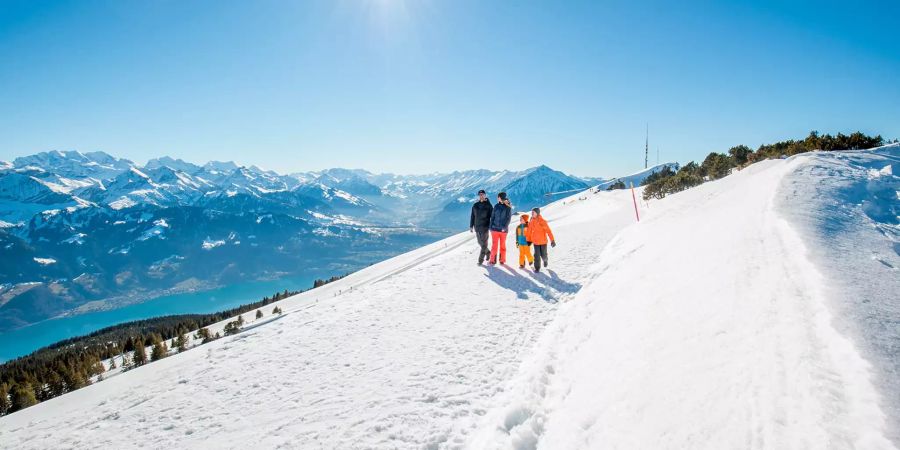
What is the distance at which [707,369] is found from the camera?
447cm

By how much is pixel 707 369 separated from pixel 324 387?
5.52 meters

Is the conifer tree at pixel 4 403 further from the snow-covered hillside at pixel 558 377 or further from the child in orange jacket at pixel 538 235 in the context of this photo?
the child in orange jacket at pixel 538 235

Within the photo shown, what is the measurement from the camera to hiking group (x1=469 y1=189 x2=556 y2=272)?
13664 mm

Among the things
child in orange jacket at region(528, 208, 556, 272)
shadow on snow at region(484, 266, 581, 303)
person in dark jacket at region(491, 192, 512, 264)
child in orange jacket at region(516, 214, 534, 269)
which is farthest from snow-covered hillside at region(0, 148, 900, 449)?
person in dark jacket at region(491, 192, 512, 264)

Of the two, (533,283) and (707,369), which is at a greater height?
(707,369)

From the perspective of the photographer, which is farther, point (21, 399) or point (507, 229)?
point (507, 229)

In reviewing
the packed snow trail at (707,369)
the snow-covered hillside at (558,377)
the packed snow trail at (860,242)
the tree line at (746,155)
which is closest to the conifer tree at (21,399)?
the snow-covered hillside at (558,377)

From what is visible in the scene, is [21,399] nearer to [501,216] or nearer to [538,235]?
[501,216]

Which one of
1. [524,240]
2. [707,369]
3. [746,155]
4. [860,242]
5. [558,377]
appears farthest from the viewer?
[746,155]

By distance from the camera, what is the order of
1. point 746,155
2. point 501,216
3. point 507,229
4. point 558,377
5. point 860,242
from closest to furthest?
1. point 558,377
2. point 860,242
3. point 501,216
4. point 507,229
5. point 746,155

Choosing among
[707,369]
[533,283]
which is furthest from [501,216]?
[707,369]

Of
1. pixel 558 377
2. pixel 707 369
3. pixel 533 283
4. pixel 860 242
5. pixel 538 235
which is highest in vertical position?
pixel 538 235

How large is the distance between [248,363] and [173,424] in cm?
187

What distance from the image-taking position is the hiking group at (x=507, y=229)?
13.7 meters
